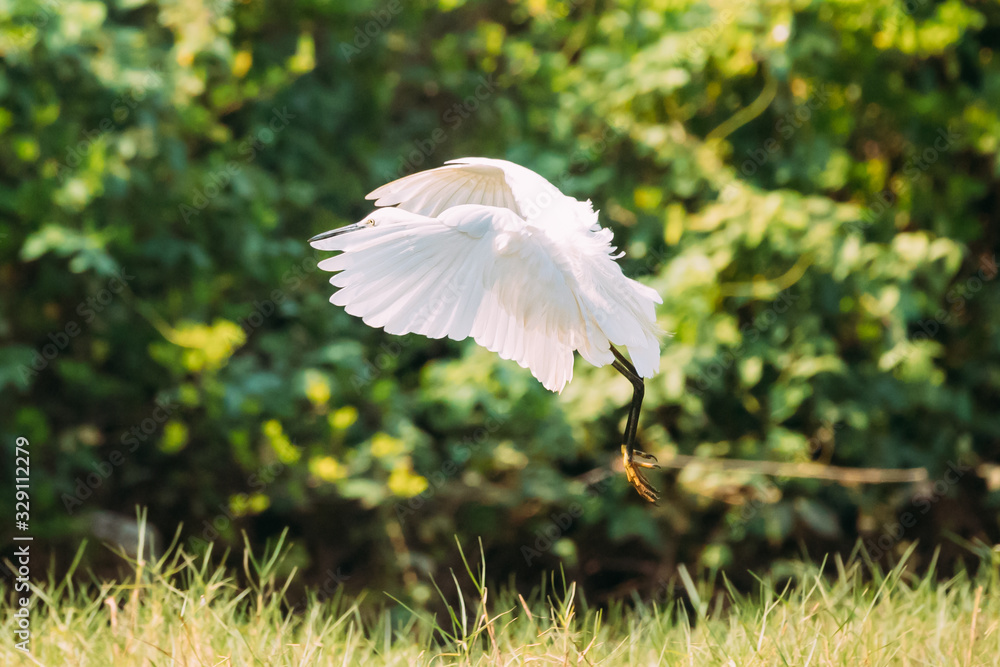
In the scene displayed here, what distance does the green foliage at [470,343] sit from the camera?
2.63m

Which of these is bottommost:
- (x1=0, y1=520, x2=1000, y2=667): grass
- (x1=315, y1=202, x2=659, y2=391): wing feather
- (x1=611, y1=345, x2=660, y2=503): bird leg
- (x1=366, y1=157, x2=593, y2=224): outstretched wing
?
(x1=0, y1=520, x2=1000, y2=667): grass

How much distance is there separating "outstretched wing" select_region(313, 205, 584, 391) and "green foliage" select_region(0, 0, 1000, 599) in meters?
1.28

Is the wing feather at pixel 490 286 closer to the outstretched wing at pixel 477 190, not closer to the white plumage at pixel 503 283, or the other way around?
the white plumage at pixel 503 283

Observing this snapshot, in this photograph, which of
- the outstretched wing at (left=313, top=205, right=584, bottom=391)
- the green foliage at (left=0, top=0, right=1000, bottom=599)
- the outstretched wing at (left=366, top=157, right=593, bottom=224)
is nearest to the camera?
the outstretched wing at (left=313, top=205, right=584, bottom=391)

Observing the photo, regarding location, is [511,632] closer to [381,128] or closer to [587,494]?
[587,494]

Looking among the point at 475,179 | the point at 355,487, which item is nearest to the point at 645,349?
the point at 475,179

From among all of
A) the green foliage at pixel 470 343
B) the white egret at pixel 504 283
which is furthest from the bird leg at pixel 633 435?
the green foliage at pixel 470 343

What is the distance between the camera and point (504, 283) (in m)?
1.42

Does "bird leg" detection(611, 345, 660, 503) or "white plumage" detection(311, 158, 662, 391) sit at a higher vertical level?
"white plumage" detection(311, 158, 662, 391)

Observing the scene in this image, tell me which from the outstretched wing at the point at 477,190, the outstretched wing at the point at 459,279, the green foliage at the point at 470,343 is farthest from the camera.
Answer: the green foliage at the point at 470,343

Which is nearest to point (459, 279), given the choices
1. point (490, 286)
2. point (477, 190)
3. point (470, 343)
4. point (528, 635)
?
point (490, 286)

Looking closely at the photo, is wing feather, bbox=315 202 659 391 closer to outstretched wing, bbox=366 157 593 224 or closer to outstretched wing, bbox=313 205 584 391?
outstretched wing, bbox=313 205 584 391

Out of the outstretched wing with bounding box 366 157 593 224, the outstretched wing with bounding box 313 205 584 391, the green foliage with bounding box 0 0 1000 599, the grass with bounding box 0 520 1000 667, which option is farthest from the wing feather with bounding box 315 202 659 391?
the green foliage with bounding box 0 0 1000 599

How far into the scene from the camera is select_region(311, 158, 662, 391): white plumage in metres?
1.36
